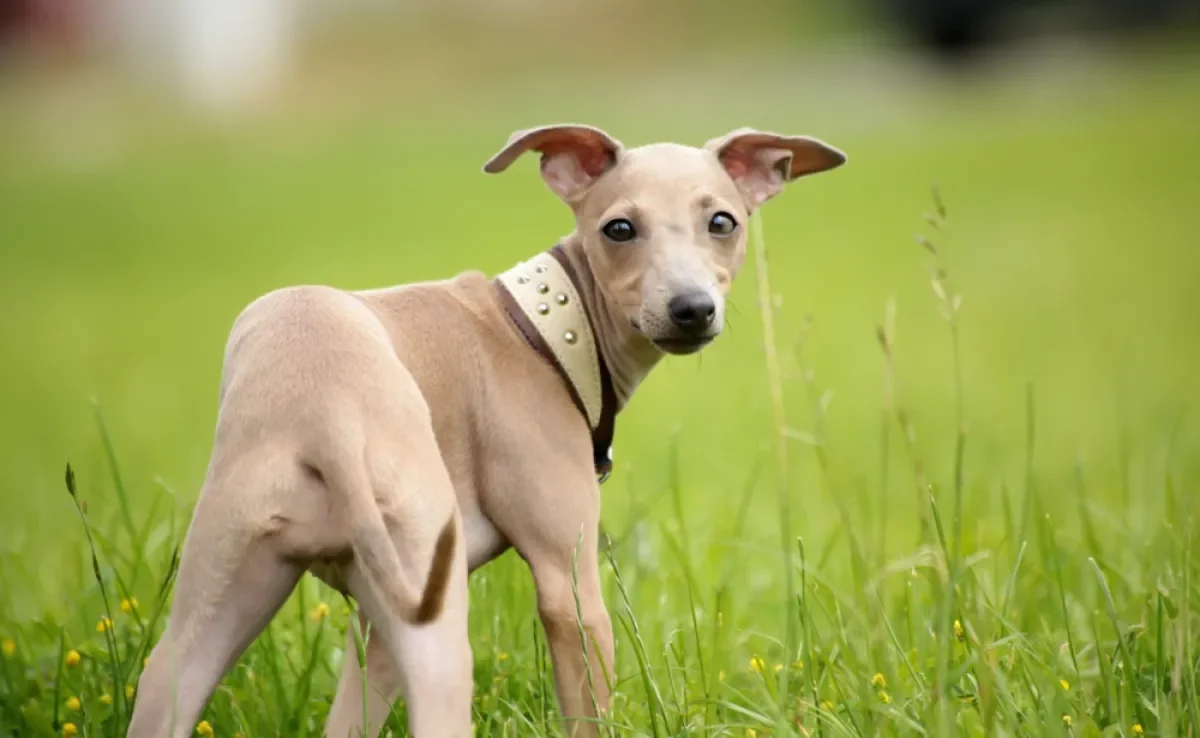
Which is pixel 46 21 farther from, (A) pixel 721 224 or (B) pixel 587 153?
(A) pixel 721 224

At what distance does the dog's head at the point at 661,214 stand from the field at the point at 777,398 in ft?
1.01

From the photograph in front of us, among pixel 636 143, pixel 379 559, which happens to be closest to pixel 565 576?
pixel 379 559

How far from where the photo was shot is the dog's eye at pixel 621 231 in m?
3.21

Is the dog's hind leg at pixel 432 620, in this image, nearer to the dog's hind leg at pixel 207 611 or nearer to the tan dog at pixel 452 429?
the tan dog at pixel 452 429

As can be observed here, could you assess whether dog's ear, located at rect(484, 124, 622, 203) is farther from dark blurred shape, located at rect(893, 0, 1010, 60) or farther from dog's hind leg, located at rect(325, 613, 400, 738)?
dark blurred shape, located at rect(893, 0, 1010, 60)

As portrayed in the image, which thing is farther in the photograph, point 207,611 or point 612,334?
point 612,334

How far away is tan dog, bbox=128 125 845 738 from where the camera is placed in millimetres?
2543

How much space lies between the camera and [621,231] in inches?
126

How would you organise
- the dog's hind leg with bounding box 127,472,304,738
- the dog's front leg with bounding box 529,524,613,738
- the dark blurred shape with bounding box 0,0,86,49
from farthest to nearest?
the dark blurred shape with bounding box 0,0,86,49 → the dog's front leg with bounding box 529,524,613,738 → the dog's hind leg with bounding box 127,472,304,738

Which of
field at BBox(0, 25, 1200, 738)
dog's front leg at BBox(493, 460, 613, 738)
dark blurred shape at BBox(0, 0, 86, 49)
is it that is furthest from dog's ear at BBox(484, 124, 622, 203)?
dark blurred shape at BBox(0, 0, 86, 49)

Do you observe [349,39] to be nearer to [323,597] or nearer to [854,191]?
[854,191]

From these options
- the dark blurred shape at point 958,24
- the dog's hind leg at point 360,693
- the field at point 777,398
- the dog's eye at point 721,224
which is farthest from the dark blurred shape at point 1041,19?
the dog's hind leg at point 360,693

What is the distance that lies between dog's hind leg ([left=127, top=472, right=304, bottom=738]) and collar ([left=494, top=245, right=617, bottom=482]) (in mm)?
845

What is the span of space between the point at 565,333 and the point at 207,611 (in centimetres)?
105
